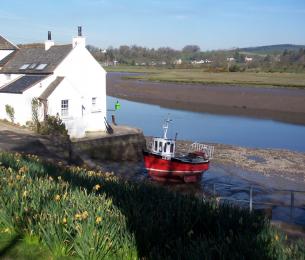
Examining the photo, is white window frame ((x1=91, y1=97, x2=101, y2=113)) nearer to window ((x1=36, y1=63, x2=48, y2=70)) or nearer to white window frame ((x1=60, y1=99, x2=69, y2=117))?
white window frame ((x1=60, y1=99, x2=69, y2=117))

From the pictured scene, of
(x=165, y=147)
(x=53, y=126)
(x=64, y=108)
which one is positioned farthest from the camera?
(x=64, y=108)

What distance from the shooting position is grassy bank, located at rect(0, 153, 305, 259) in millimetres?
5176

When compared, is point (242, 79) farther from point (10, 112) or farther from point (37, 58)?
point (10, 112)

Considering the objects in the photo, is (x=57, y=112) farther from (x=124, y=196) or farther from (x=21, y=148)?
(x=124, y=196)

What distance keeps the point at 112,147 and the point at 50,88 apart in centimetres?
487

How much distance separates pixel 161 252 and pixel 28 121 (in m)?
23.5

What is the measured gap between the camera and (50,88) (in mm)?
27359

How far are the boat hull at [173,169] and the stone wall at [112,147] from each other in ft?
12.2

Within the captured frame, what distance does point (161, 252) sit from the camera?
18.0 feet

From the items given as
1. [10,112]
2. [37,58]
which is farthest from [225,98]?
[10,112]

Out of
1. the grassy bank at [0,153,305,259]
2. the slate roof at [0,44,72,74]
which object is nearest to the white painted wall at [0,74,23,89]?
the slate roof at [0,44,72,74]

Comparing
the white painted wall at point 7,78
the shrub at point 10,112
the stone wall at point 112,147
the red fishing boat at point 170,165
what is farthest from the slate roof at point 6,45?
the red fishing boat at point 170,165

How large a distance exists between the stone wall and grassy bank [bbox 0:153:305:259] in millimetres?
17808

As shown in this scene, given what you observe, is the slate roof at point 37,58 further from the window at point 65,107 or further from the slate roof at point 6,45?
the window at point 65,107
